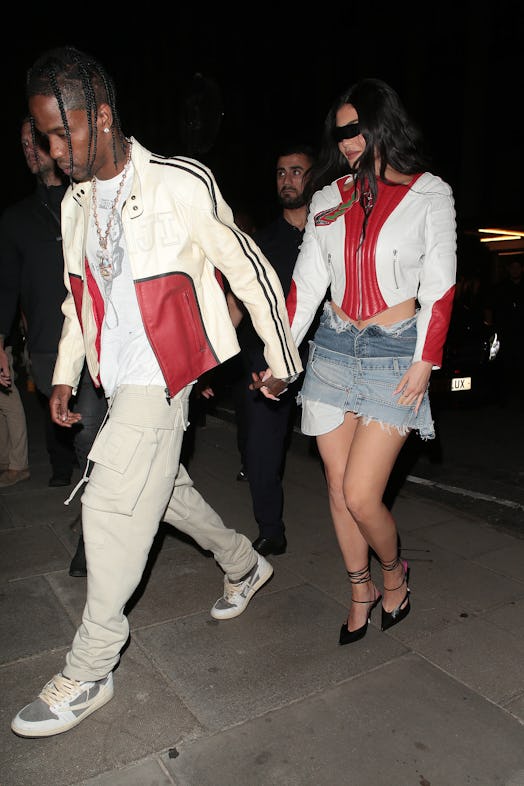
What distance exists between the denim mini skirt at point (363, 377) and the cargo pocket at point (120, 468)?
783 mm

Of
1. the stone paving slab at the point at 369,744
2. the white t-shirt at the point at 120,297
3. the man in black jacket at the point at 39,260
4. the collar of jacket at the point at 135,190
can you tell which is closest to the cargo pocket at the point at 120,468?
the white t-shirt at the point at 120,297

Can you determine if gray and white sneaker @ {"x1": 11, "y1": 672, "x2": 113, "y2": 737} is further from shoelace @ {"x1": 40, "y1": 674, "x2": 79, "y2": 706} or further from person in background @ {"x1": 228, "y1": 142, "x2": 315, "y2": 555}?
person in background @ {"x1": 228, "y1": 142, "x2": 315, "y2": 555}

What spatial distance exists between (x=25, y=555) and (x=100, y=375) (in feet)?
6.30

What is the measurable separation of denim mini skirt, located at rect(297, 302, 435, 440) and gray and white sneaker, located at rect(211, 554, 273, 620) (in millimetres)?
868

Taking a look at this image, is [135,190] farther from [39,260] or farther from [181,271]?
[39,260]

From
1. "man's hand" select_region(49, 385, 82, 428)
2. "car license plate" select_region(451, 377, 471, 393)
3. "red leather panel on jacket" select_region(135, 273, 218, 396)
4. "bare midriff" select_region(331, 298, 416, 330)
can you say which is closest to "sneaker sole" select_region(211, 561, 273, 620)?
"man's hand" select_region(49, 385, 82, 428)

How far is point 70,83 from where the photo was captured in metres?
2.17

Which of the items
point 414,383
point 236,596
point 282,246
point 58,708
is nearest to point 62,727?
point 58,708

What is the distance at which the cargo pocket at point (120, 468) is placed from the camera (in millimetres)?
2355

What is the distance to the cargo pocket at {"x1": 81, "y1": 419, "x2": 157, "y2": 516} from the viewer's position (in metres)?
2.36

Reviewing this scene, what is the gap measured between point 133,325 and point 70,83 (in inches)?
32.3

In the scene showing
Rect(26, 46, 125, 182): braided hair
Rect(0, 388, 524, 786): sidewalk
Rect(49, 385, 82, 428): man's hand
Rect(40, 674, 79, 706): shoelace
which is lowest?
Rect(0, 388, 524, 786): sidewalk

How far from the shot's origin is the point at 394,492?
16.5ft

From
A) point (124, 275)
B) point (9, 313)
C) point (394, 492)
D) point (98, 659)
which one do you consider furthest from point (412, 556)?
point (9, 313)
